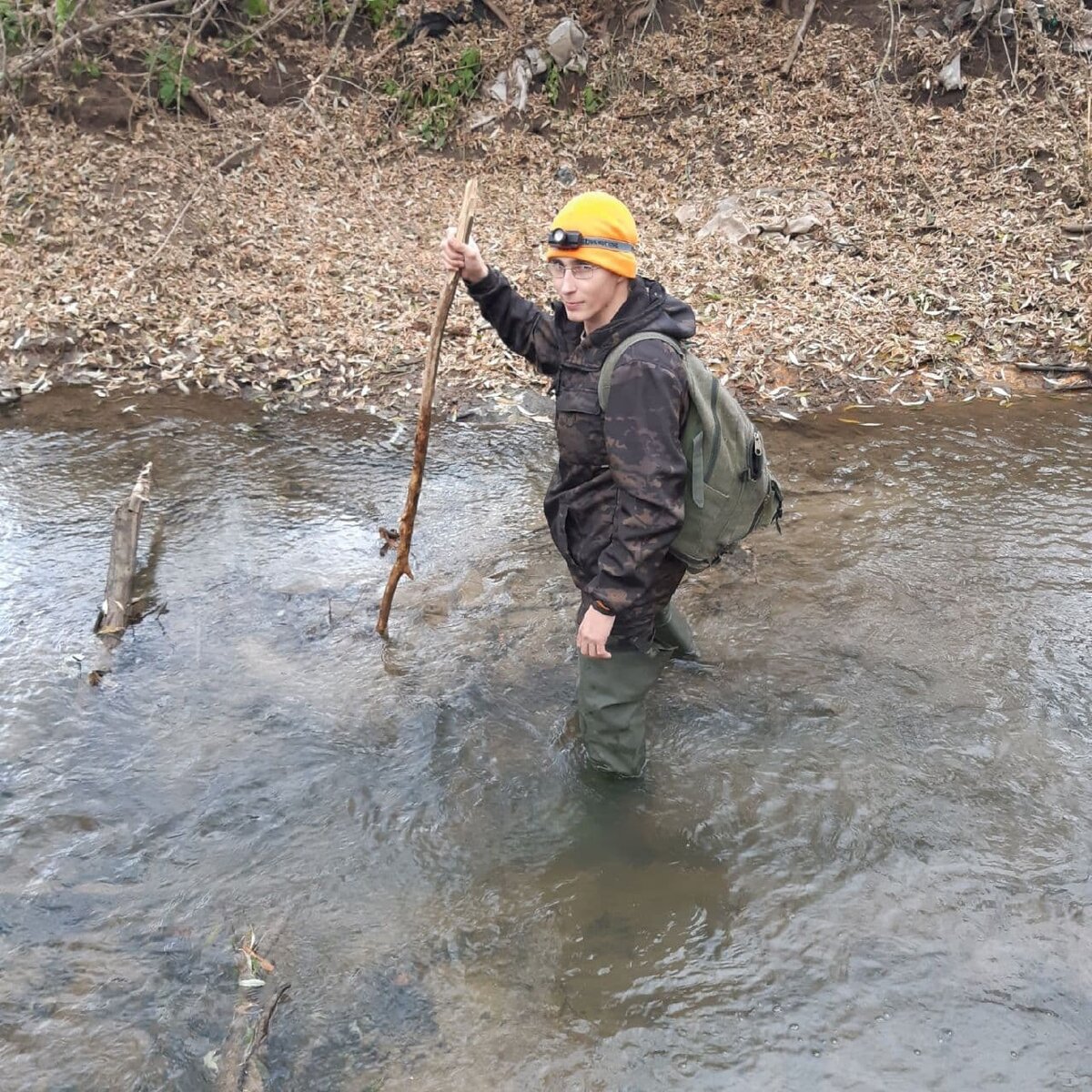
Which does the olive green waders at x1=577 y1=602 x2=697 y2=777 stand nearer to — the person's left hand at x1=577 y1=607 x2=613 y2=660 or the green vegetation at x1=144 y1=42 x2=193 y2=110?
the person's left hand at x1=577 y1=607 x2=613 y2=660

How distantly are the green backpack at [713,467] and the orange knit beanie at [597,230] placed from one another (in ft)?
0.84

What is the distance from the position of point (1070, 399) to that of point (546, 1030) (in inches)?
260

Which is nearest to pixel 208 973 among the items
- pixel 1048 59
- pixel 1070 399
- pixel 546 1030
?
pixel 546 1030

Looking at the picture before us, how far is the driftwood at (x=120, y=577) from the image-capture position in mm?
4742

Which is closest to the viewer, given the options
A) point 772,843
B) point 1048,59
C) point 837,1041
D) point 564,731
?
point 837,1041

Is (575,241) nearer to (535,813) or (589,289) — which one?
(589,289)

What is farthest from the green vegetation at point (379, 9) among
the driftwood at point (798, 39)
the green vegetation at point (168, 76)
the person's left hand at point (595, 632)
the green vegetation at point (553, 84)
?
the person's left hand at point (595, 632)

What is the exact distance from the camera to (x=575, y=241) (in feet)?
9.34

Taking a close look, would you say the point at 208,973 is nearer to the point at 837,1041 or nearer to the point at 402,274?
the point at 837,1041

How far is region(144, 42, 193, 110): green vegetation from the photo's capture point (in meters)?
10.7

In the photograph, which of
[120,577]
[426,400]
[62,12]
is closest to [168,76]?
[62,12]

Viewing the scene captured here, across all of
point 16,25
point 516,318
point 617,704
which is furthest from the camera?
point 16,25

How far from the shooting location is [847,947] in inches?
118

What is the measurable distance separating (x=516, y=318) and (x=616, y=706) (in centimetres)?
146
